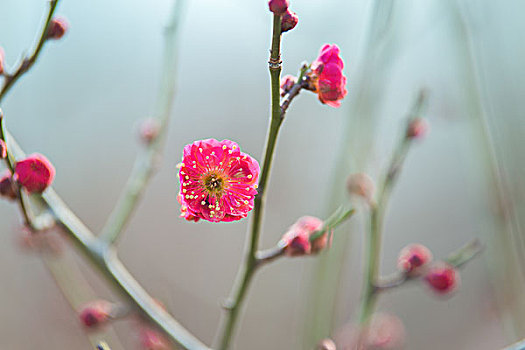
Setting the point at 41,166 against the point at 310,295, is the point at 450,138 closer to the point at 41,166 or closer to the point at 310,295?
the point at 310,295

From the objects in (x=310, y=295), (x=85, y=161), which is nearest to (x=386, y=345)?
(x=310, y=295)

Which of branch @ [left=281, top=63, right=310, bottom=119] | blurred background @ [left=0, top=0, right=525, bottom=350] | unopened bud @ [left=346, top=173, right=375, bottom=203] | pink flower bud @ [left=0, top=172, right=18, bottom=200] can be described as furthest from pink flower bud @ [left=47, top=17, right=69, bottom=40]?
blurred background @ [left=0, top=0, right=525, bottom=350]

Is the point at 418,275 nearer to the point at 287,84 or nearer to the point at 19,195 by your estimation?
the point at 287,84

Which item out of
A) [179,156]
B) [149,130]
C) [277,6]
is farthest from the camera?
[179,156]

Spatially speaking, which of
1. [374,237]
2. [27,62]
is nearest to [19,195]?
[27,62]

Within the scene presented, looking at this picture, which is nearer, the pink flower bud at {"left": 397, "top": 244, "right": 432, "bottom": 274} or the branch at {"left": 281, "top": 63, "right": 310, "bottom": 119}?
the branch at {"left": 281, "top": 63, "right": 310, "bottom": 119}

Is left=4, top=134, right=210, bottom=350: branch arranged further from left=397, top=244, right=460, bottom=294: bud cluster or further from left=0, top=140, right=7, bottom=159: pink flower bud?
left=397, top=244, right=460, bottom=294: bud cluster

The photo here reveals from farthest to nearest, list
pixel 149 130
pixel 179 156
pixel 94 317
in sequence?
1. pixel 179 156
2. pixel 149 130
3. pixel 94 317
